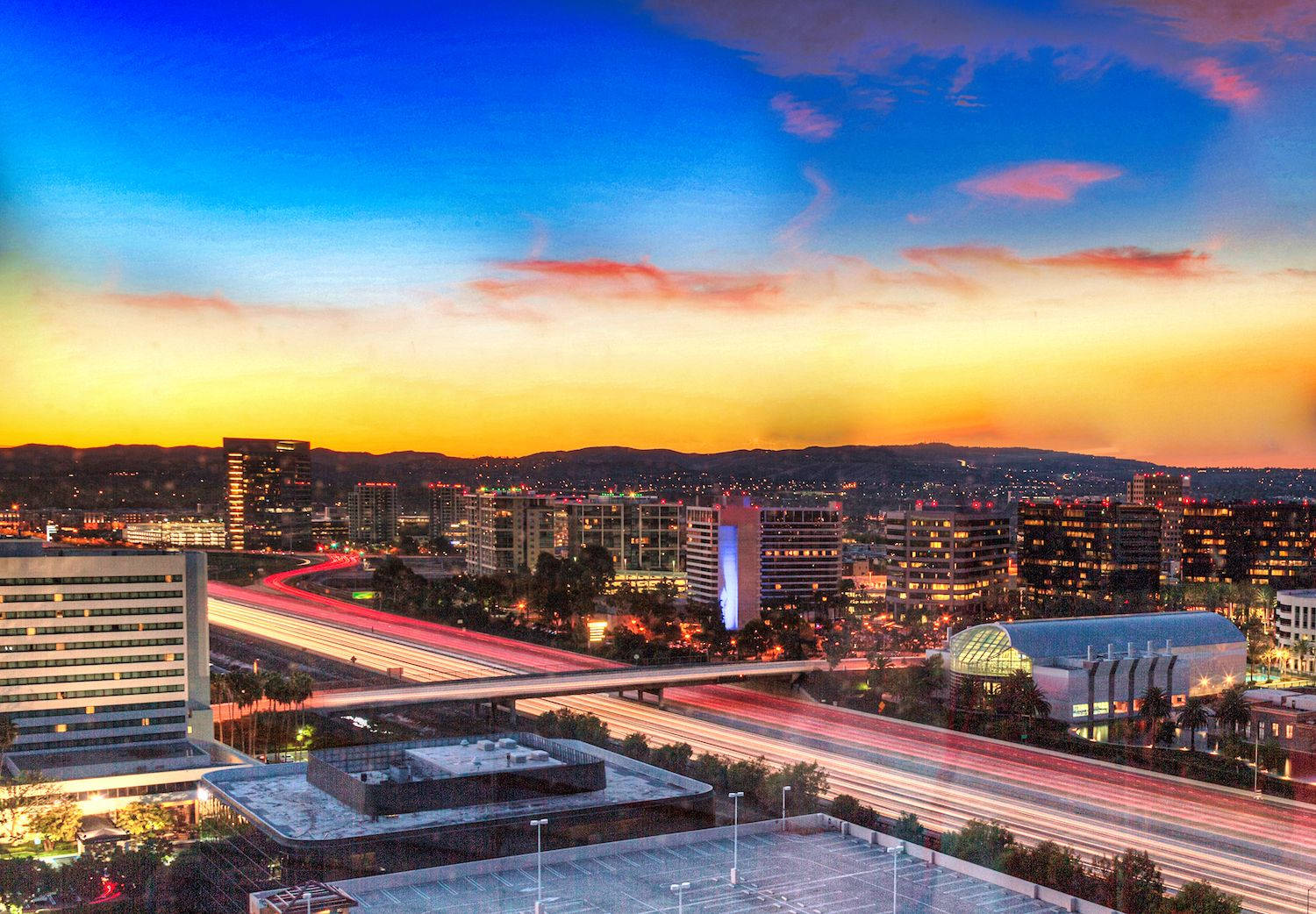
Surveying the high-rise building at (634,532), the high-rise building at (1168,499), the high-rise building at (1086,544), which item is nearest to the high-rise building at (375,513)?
the high-rise building at (634,532)

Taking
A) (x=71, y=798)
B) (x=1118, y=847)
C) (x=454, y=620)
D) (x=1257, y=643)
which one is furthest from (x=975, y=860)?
(x=454, y=620)

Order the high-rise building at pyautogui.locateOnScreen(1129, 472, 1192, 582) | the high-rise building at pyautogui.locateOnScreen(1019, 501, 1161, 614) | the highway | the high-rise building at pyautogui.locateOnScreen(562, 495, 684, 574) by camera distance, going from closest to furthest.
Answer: the highway → the high-rise building at pyautogui.locateOnScreen(1019, 501, 1161, 614) → the high-rise building at pyautogui.locateOnScreen(562, 495, 684, 574) → the high-rise building at pyautogui.locateOnScreen(1129, 472, 1192, 582)

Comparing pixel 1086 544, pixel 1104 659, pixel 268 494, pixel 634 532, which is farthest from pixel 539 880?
pixel 268 494

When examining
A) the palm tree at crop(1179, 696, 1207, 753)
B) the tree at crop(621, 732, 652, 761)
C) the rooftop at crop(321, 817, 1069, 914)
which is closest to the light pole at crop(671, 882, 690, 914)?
the rooftop at crop(321, 817, 1069, 914)

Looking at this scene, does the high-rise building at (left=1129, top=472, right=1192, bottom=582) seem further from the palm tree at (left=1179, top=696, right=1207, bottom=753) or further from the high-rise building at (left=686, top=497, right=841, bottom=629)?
the palm tree at (left=1179, top=696, right=1207, bottom=753)

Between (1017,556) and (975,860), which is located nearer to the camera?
(975,860)

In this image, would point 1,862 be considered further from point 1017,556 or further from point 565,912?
point 1017,556

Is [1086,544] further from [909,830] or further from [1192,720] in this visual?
[909,830]
